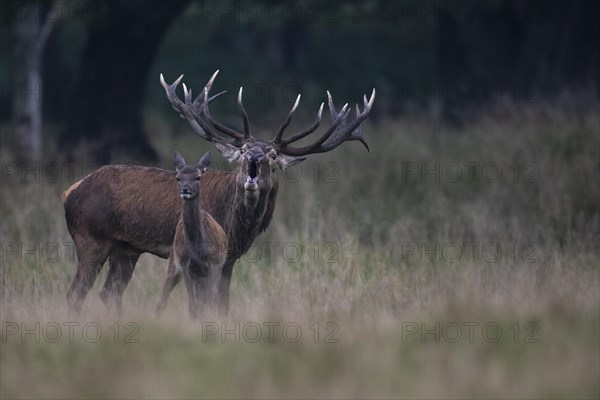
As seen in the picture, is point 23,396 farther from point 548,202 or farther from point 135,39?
point 135,39

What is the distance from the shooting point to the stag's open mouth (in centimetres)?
1035

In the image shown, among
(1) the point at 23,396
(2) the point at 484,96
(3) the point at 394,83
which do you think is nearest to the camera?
(1) the point at 23,396

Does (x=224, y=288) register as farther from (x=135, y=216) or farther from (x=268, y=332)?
(x=268, y=332)

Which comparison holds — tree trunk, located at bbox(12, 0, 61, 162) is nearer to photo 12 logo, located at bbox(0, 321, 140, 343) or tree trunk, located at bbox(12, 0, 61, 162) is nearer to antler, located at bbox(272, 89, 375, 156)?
antler, located at bbox(272, 89, 375, 156)

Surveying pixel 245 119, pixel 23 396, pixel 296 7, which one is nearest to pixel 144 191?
pixel 245 119

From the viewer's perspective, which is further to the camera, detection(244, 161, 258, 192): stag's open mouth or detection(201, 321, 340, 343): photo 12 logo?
detection(244, 161, 258, 192): stag's open mouth

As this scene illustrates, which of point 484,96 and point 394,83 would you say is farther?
point 394,83

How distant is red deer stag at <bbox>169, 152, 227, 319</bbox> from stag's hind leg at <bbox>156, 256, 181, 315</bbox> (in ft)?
0.07

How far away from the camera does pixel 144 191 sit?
11.1 meters

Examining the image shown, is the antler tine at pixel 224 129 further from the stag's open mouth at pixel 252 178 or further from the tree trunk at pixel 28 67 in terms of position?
the tree trunk at pixel 28 67

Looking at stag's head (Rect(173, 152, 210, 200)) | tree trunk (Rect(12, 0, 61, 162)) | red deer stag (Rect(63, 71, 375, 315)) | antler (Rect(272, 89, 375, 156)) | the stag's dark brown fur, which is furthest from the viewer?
tree trunk (Rect(12, 0, 61, 162))

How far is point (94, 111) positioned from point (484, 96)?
992cm

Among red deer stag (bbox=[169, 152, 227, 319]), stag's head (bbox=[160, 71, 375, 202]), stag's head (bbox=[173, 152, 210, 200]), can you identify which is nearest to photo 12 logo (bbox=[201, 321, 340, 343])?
red deer stag (bbox=[169, 152, 227, 319])

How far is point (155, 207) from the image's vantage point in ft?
36.0
